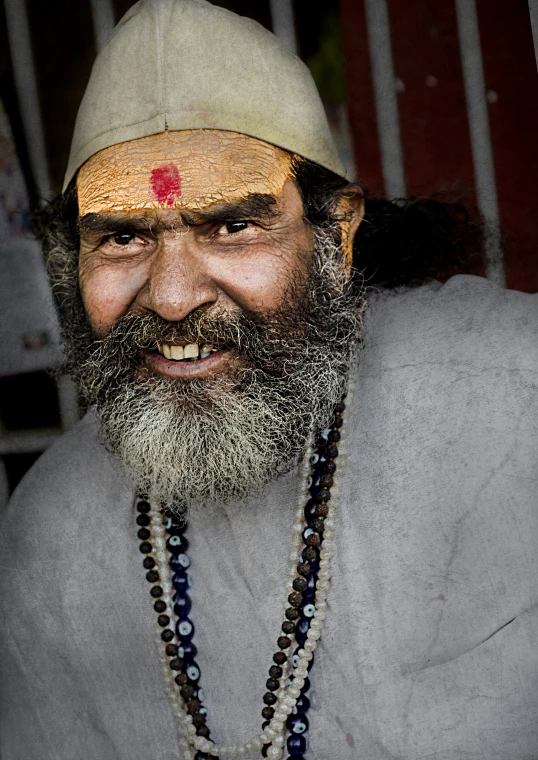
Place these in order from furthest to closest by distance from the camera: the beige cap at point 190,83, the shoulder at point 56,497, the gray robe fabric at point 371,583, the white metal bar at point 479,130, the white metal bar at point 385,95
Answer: the white metal bar at point 385,95 → the white metal bar at point 479,130 → the shoulder at point 56,497 → the beige cap at point 190,83 → the gray robe fabric at point 371,583

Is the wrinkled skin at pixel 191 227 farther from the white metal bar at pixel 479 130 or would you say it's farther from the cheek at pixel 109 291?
the white metal bar at pixel 479 130

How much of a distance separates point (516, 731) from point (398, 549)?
419mm

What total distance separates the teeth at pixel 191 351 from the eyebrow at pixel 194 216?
26 cm

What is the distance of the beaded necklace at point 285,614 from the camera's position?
173 cm

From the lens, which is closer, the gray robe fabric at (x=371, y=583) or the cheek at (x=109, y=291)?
the gray robe fabric at (x=371, y=583)

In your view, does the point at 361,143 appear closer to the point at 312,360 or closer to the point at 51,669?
the point at 312,360

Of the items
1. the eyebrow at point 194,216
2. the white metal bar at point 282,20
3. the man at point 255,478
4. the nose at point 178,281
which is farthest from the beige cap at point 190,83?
the white metal bar at point 282,20

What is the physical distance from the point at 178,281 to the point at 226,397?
0.28m

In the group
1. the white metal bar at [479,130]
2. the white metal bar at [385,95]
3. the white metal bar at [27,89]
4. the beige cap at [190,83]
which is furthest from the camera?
the white metal bar at [27,89]

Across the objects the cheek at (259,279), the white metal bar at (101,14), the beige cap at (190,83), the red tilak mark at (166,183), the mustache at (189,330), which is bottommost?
the mustache at (189,330)

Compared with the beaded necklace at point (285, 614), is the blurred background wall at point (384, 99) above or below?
above

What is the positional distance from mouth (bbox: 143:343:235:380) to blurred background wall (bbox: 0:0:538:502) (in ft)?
2.81

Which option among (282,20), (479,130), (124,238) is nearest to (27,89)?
(282,20)

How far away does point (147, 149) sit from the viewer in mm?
1790
